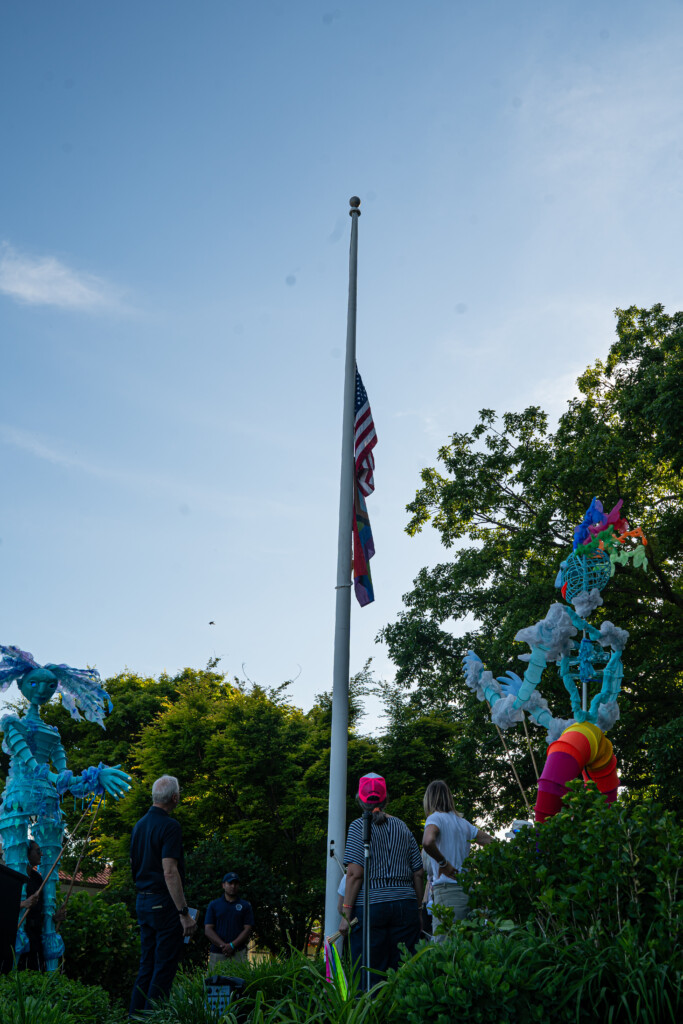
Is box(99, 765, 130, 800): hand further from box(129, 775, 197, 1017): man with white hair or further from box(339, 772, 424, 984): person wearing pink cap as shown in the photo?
box(339, 772, 424, 984): person wearing pink cap

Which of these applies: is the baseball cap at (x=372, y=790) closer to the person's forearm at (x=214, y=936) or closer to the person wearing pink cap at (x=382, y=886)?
the person wearing pink cap at (x=382, y=886)

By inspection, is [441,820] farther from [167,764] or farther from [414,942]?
[167,764]

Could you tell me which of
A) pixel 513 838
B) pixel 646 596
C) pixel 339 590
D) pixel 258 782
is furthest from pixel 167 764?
pixel 513 838

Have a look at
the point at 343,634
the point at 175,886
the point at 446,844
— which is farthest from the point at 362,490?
the point at 175,886

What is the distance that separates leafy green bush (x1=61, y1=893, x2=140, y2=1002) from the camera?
782 cm

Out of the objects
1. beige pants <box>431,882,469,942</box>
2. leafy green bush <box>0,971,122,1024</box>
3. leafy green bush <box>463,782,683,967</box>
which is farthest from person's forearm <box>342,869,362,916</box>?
leafy green bush <box>0,971,122,1024</box>

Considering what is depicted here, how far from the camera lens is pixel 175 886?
5.68 meters

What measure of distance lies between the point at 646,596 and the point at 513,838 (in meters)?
12.3

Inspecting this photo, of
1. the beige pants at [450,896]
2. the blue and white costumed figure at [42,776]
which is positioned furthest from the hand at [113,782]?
the beige pants at [450,896]

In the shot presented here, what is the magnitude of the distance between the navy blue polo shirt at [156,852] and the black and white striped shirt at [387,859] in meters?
Answer: 1.17

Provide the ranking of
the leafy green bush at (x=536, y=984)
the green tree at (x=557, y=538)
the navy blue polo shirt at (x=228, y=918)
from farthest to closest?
1. the green tree at (x=557, y=538)
2. the navy blue polo shirt at (x=228, y=918)
3. the leafy green bush at (x=536, y=984)

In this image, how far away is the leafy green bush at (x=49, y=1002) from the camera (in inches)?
145

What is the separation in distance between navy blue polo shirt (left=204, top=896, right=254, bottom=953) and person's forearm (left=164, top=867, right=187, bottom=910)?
3.23 m

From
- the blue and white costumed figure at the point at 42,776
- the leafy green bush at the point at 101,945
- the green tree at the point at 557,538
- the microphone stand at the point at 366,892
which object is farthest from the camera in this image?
the green tree at the point at 557,538
